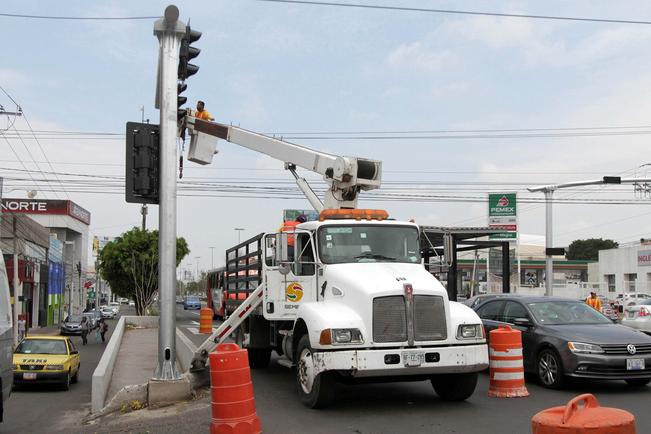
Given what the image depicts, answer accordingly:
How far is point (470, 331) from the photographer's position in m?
9.12

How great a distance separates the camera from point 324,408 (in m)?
9.09

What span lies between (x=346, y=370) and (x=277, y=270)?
10.2 ft

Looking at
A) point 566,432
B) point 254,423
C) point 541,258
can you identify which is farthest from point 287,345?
point 541,258

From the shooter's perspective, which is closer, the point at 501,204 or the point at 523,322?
the point at 523,322

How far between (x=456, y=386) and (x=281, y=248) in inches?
129

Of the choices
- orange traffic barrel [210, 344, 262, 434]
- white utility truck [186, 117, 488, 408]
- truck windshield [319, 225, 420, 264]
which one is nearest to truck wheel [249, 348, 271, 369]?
white utility truck [186, 117, 488, 408]

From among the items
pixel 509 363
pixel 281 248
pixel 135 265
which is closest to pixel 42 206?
pixel 135 265

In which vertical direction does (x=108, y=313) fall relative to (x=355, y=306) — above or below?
below

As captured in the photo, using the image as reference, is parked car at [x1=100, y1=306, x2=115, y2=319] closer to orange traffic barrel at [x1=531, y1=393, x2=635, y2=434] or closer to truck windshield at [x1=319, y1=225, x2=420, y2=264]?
truck windshield at [x1=319, y1=225, x2=420, y2=264]

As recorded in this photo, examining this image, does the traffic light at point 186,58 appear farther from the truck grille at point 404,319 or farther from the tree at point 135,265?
the tree at point 135,265

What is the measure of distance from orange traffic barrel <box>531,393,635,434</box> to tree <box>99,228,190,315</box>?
40.3 meters

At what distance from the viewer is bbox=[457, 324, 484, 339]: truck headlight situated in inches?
357

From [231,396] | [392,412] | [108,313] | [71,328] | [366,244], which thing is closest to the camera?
[231,396]

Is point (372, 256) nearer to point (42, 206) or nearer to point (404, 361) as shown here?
point (404, 361)
